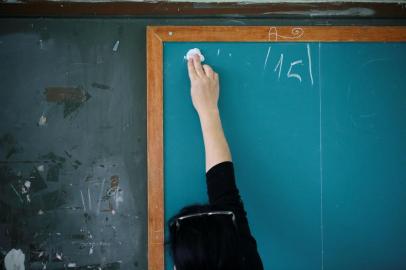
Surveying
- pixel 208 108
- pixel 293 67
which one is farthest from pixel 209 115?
pixel 293 67

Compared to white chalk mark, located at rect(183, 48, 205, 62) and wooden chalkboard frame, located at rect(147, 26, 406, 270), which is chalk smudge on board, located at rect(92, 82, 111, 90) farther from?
white chalk mark, located at rect(183, 48, 205, 62)

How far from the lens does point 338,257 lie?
47.6 inches

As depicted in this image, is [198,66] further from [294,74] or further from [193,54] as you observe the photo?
[294,74]

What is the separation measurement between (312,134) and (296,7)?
0.47 m

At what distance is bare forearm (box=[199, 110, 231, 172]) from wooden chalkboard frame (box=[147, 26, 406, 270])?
0.17 meters

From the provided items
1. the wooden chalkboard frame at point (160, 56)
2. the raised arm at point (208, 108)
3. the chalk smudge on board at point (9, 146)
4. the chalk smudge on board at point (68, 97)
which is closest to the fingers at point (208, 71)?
the raised arm at point (208, 108)

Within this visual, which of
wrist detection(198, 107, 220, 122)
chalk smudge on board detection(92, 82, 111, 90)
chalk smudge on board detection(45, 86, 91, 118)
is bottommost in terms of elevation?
wrist detection(198, 107, 220, 122)

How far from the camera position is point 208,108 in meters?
1.08

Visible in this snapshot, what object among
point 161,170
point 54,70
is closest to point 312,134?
point 161,170

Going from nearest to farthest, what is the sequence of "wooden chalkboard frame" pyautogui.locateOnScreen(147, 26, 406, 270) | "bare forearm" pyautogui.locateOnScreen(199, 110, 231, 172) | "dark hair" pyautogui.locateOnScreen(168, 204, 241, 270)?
"dark hair" pyautogui.locateOnScreen(168, 204, 241, 270), "bare forearm" pyautogui.locateOnScreen(199, 110, 231, 172), "wooden chalkboard frame" pyautogui.locateOnScreen(147, 26, 406, 270)

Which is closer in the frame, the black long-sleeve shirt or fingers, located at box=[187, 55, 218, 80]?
the black long-sleeve shirt

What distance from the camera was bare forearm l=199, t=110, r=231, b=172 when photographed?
1025 mm

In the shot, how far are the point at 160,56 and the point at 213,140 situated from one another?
36cm

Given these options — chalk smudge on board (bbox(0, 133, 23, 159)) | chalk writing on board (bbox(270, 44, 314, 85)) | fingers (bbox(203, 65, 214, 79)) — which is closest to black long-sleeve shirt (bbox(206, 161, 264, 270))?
fingers (bbox(203, 65, 214, 79))
